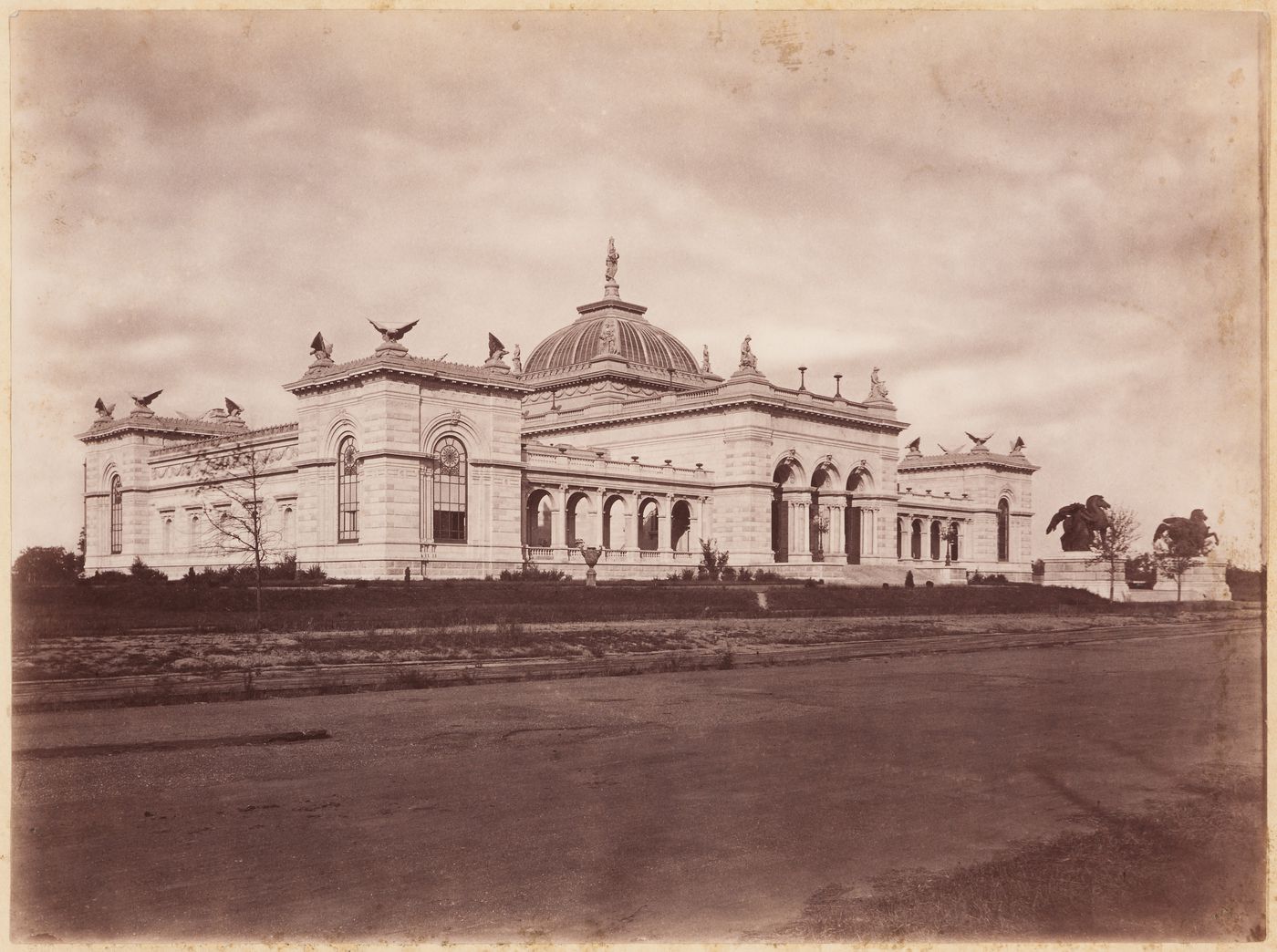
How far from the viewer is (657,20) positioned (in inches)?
435

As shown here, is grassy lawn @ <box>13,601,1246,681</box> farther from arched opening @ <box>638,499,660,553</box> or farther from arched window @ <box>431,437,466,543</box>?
arched opening @ <box>638,499,660,553</box>

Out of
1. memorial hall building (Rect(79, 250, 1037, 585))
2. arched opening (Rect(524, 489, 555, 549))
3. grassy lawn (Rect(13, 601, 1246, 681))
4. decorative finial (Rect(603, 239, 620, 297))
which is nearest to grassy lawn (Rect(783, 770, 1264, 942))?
grassy lawn (Rect(13, 601, 1246, 681))

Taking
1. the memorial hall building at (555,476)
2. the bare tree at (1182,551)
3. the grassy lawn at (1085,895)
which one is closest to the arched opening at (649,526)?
the memorial hall building at (555,476)

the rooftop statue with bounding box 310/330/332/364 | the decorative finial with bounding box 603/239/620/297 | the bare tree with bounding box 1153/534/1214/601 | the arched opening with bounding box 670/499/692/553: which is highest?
the decorative finial with bounding box 603/239/620/297

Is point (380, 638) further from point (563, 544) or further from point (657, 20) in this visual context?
point (563, 544)

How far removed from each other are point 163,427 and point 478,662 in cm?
4783

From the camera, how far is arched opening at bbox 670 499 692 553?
6556cm

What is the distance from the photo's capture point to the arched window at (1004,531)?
88.6 meters

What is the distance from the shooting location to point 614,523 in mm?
64438

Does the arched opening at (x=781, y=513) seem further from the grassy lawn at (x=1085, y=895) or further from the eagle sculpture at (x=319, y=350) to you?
the grassy lawn at (x=1085, y=895)

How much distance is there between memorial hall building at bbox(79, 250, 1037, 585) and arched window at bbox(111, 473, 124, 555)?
0.46ft

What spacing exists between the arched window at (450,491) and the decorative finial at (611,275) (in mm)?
32859

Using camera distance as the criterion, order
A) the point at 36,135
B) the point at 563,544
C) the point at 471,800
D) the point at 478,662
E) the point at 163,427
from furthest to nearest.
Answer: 1. the point at 163,427
2. the point at 563,544
3. the point at 478,662
4. the point at 36,135
5. the point at 471,800

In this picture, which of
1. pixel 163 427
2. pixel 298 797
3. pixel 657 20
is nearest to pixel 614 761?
pixel 298 797
